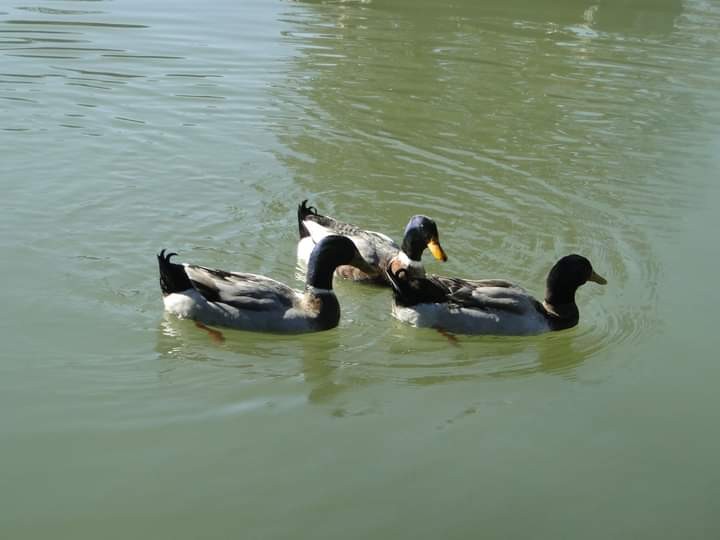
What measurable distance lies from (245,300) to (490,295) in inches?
79.9

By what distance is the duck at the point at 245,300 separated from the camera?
8562 mm

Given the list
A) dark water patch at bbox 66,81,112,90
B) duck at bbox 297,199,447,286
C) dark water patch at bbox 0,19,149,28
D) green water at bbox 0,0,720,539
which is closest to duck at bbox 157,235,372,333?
green water at bbox 0,0,720,539

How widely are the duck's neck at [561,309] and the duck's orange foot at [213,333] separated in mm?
2737

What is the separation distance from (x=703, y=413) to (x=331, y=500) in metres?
2.98

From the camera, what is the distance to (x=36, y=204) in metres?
10.9

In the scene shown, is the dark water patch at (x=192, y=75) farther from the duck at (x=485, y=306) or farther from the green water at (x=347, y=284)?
the duck at (x=485, y=306)

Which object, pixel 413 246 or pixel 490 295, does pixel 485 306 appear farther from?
pixel 413 246

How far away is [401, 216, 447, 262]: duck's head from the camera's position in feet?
30.9

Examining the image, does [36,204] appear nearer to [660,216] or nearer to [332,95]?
[332,95]

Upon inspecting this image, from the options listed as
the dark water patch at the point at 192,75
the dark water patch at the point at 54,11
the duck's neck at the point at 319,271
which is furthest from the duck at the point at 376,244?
the dark water patch at the point at 54,11

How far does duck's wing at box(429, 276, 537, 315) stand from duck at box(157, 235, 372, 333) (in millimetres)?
1002

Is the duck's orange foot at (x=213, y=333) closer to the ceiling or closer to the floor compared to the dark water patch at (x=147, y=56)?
closer to the floor

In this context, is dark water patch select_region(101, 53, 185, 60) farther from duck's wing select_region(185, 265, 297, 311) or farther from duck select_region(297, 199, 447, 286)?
duck's wing select_region(185, 265, 297, 311)

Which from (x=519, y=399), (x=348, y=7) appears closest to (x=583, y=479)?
(x=519, y=399)
